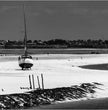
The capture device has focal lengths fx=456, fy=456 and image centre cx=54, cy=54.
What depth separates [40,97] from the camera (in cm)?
4169

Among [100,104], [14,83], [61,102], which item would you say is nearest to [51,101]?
[61,102]

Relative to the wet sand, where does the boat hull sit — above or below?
above

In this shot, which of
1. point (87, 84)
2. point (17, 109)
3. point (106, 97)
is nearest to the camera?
point (17, 109)

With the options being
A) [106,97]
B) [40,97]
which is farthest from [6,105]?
[106,97]

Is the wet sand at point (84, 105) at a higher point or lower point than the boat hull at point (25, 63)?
lower

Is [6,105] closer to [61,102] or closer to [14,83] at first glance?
[61,102]

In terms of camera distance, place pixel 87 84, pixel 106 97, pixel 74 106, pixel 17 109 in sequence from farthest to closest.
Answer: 1. pixel 87 84
2. pixel 106 97
3. pixel 74 106
4. pixel 17 109

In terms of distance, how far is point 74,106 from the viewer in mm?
40469

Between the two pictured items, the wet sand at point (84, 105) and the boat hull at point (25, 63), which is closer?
the wet sand at point (84, 105)

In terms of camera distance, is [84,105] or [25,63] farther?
[25,63]

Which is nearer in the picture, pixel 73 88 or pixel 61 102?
pixel 61 102

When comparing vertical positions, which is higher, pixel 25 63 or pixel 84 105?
pixel 25 63

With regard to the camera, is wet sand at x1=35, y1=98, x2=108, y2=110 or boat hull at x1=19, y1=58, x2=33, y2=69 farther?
boat hull at x1=19, y1=58, x2=33, y2=69

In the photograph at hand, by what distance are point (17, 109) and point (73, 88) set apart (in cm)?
996
